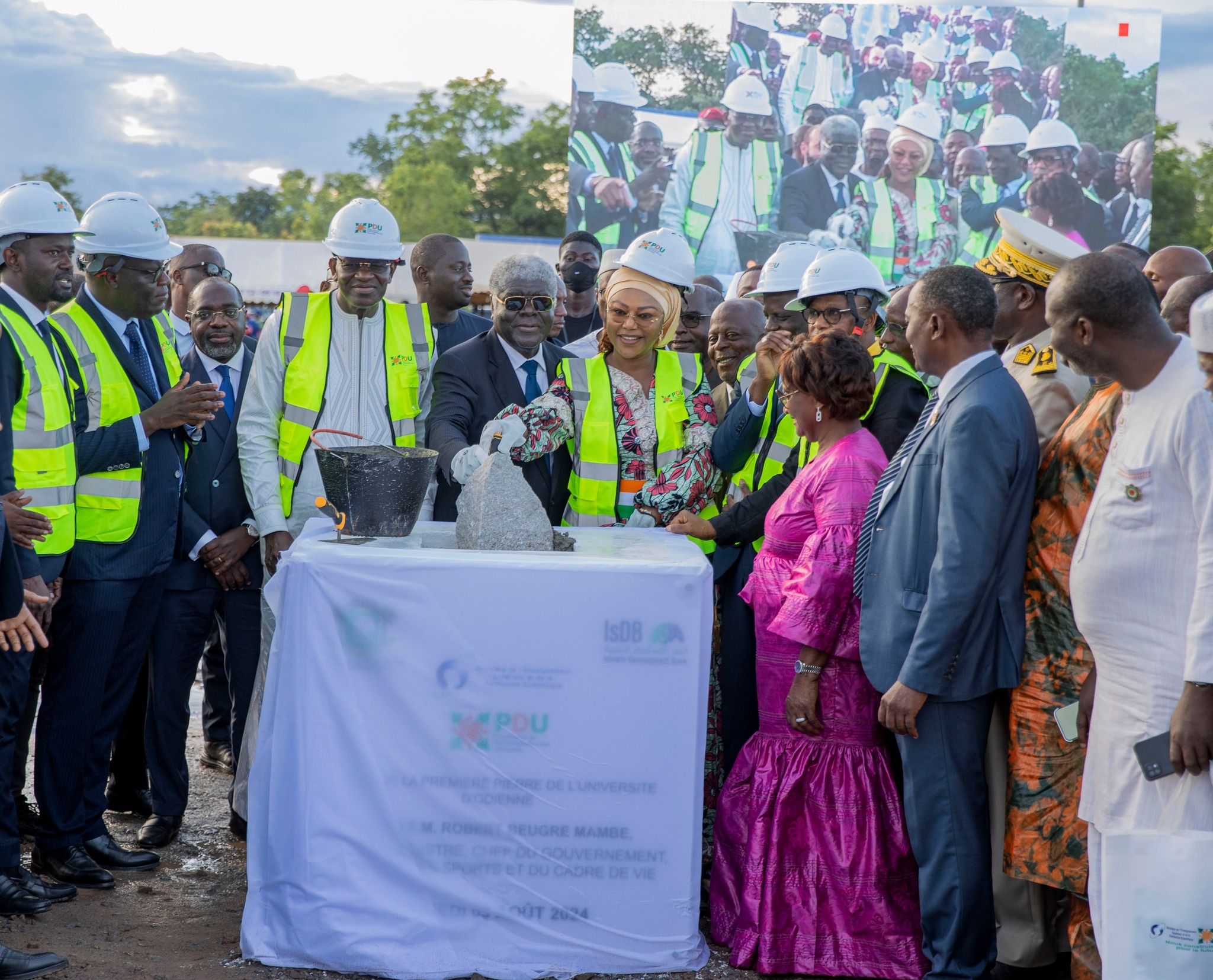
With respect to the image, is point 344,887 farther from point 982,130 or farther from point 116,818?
point 982,130

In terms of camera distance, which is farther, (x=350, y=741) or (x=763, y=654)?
(x=763, y=654)

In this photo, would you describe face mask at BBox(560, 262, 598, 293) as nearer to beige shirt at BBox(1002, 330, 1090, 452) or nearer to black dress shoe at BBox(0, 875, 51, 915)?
beige shirt at BBox(1002, 330, 1090, 452)

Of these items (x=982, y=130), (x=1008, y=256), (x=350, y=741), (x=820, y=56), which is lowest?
(x=350, y=741)

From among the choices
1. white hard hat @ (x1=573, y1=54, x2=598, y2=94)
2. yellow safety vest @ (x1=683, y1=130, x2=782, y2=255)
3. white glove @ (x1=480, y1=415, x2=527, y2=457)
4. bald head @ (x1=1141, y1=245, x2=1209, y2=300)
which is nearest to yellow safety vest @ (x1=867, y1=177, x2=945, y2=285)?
yellow safety vest @ (x1=683, y1=130, x2=782, y2=255)

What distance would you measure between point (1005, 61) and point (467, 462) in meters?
17.8

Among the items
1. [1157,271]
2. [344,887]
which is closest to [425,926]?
[344,887]

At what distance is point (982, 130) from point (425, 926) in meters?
17.9

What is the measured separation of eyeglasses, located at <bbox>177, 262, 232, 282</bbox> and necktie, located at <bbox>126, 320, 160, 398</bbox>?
3.49 ft

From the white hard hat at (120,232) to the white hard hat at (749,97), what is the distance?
51.6 feet

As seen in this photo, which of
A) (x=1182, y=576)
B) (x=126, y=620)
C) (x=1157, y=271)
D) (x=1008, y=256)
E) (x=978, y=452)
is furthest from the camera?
(x=1157, y=271)

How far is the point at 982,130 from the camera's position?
724 inches

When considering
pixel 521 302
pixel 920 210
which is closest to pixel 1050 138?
pixel 920 210

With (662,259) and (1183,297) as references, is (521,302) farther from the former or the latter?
(1183,297)

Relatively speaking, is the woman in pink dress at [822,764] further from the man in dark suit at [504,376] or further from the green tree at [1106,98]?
the green tree at [1106,98]
